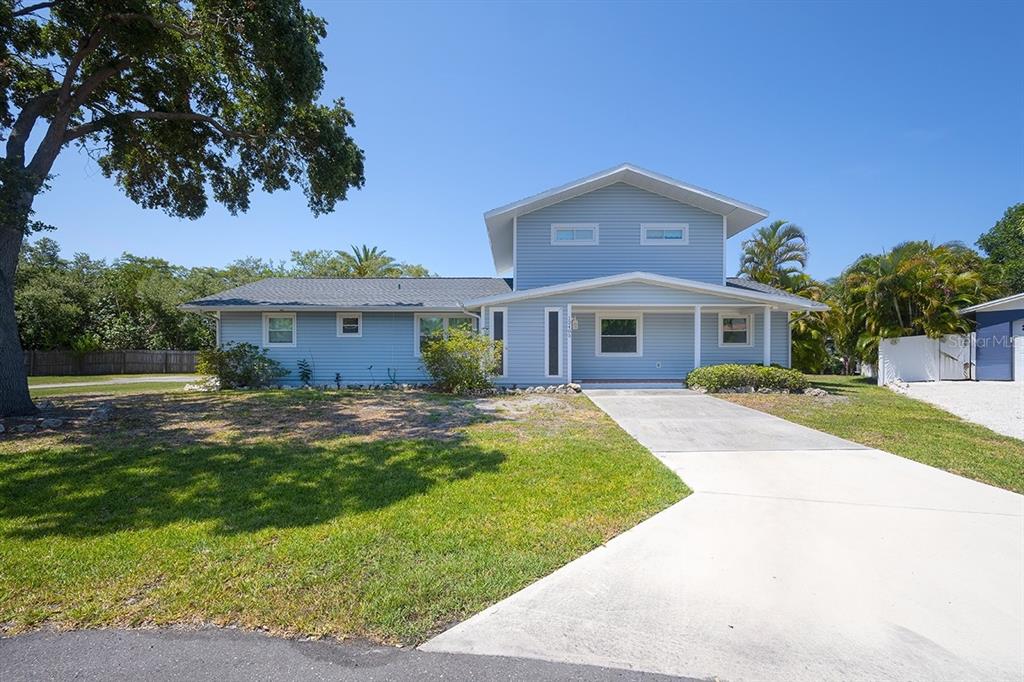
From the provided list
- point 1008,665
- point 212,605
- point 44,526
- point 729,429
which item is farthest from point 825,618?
point 44,526

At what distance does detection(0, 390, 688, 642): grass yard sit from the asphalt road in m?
0.13

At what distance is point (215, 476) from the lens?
5.46 m

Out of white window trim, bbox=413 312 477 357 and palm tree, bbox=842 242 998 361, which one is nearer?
white window trim, bbox=413 312 477 357

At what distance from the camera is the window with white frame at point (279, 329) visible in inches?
624

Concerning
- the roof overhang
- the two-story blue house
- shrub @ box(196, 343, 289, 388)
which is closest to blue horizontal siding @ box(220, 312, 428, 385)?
the two-story blue house

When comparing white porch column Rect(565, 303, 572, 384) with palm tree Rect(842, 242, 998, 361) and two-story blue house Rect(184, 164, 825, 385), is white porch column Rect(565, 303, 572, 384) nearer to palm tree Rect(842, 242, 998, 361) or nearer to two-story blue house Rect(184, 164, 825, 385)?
two-story blue house Rect(184, 164, 825, 385)

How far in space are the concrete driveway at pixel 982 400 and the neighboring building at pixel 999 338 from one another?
78 cm

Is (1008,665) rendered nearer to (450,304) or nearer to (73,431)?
(73,431)

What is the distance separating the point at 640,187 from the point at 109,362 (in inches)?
1075

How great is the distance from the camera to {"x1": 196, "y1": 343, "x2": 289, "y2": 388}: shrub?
47.7 feet

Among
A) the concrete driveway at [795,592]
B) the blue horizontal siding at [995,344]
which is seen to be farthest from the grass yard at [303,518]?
the blue horizontal siding at [995,344]

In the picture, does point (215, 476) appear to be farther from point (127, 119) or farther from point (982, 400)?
point (982, 400)

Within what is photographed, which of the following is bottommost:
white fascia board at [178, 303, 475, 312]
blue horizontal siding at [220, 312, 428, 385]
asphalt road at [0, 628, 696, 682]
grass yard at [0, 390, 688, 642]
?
asphalt road at [0, 628, 696, 682]

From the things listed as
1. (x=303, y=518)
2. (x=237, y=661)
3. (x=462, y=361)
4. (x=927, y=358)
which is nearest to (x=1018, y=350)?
(x=927, y=358)
